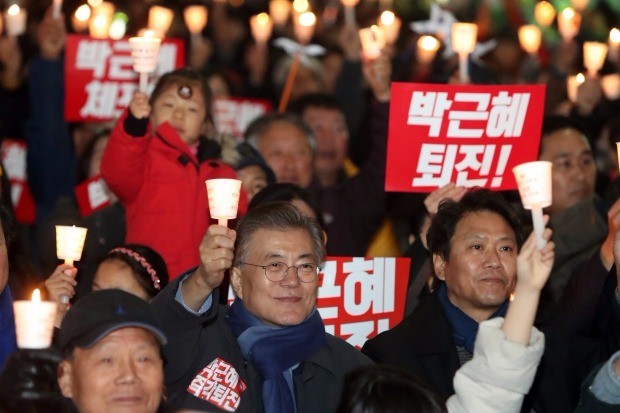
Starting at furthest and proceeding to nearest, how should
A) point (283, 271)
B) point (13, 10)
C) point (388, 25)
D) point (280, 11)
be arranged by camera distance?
point (280, 11), point (388, 25), point (13, 10), point (283, 271)

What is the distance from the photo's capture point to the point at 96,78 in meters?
8.47

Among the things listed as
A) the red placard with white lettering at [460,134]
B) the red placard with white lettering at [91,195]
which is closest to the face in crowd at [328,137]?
the red placard with white lettering at [91,195]

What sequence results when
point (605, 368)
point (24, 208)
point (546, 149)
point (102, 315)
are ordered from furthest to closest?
point (24, 208) → point (546, 149) → point (605, 368) → point (102, 315)

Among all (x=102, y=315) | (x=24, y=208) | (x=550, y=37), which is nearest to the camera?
(x=102, y=315)

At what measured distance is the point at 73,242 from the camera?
5.61 meters

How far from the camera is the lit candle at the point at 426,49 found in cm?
923

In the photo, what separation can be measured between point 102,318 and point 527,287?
130 centimetres

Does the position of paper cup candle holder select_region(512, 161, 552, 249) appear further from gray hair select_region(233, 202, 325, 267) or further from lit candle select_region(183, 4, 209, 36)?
lit candle select_region(183, 4, 209, 36)

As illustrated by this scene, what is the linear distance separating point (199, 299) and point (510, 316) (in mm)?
1109

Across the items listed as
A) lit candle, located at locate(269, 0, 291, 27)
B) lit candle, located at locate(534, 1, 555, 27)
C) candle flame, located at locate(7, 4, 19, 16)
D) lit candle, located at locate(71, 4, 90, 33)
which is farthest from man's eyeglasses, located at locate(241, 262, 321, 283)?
lit candle, located at locate(534, 1, 555, 27)

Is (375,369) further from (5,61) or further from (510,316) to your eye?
(5,61)

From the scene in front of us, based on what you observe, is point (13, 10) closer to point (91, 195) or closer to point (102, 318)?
point (91, 195)

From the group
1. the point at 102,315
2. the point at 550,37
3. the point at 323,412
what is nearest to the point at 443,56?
the point at 550,37

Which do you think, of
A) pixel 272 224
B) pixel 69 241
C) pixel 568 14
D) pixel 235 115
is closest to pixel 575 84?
pixel 568 14
